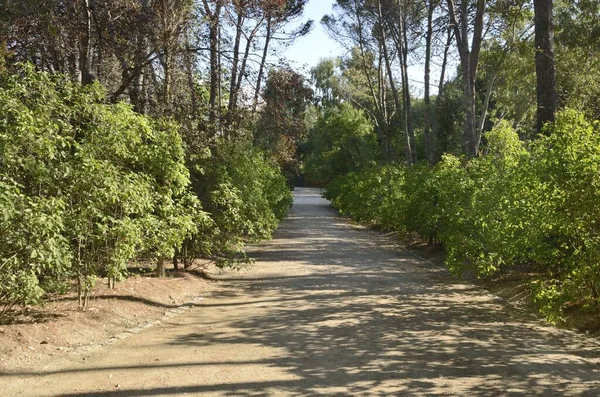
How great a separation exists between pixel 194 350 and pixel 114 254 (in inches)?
72.6

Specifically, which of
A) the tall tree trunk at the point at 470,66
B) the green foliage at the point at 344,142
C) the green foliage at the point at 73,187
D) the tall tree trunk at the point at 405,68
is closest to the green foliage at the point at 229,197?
the green foliage at the point at 73,187

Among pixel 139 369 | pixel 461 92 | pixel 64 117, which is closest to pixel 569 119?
pixel 139 369

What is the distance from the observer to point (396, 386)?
4.90 metres

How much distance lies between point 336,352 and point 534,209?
3458 millimetres

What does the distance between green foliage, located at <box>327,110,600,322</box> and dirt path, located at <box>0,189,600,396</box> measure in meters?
0.70

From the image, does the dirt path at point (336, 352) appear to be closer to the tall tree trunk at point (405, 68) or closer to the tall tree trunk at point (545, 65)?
the tall tree trunk at point (545, 65)

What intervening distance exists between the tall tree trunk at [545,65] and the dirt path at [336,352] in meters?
3.62

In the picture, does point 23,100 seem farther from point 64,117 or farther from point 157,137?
point 157,137

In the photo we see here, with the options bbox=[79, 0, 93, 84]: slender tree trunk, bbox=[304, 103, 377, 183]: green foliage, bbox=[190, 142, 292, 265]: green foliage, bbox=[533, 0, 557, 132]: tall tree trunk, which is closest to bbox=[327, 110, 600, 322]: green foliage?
bbox=[533, 0, 557, 132]: tall tree trunk

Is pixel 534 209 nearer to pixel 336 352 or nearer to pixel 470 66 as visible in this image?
pixel 336 352

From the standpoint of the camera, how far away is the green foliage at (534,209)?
6.30 meters

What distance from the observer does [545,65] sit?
11.0 meters

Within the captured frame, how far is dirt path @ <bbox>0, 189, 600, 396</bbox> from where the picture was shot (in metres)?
4.91

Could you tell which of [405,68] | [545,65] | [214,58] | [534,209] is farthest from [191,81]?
[405,68]
